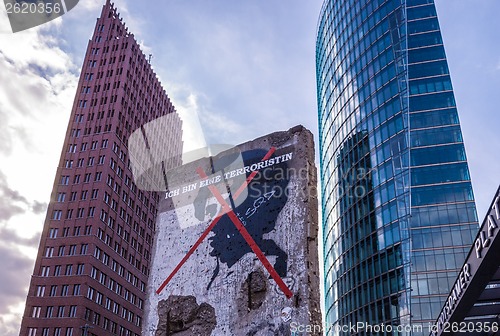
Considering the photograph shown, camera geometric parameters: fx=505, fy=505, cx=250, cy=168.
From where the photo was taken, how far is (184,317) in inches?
392

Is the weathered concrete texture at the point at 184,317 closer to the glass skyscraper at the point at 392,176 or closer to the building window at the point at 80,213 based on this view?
the glass skyscraper at the point at 392,176

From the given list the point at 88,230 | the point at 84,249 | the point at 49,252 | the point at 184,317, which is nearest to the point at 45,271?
the point at 49,252

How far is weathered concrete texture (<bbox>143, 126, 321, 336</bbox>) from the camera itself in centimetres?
903

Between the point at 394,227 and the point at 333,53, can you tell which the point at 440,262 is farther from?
the point at 333,53

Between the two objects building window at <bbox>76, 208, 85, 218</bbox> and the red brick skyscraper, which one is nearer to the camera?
the red brick skyscraper

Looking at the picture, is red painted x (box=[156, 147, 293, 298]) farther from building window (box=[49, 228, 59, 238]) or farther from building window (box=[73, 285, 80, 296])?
building window (box=[49, 228, 59, 238])

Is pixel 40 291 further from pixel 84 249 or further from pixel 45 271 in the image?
pixel 84 249

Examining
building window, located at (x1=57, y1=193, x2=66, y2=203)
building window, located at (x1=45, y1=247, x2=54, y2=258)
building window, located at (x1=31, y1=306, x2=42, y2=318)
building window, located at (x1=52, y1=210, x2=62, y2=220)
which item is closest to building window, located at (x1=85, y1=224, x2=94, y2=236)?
building window, located at (x1=52, y1=210, x2=62, y2=220)

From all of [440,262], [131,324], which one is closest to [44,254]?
[131,324]

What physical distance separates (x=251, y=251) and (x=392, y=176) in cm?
3775

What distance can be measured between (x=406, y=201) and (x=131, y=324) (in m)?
37.5

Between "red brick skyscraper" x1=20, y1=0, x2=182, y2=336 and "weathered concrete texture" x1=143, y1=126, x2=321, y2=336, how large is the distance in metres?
40.5

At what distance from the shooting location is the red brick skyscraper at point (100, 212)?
52781 mm

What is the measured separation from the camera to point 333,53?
204ft
